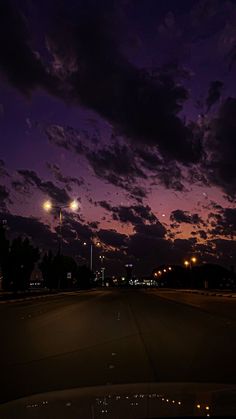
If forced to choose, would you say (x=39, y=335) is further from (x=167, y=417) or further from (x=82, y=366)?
(x=167, y=417)

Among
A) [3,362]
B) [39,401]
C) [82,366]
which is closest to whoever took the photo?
[39,401]

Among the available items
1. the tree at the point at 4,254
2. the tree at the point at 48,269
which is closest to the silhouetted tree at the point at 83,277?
the tree at the point at 48,269

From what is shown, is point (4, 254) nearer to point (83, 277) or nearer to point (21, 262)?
point (21, 262)

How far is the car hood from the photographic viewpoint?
198 inches

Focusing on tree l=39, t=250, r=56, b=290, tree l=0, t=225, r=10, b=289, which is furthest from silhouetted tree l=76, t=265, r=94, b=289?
tree l=0, t=225, r=10, b=289

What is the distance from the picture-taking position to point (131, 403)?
5586mm

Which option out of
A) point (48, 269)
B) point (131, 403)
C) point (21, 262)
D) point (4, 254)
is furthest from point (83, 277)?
point (131, 403)

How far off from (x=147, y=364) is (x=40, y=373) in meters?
2.38

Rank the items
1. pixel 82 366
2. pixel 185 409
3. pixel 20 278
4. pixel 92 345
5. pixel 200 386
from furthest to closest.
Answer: pixel 20 278
pixel 92 345
pixel 82 366
pixel 200 386
pixel 185 409

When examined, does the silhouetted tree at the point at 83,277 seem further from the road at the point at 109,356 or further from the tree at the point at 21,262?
the road at the point at 109,356

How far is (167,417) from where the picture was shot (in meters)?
4.78

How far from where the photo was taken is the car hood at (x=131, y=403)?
5.02m

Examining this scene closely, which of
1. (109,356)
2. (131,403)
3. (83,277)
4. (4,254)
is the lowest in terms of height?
(131,403)

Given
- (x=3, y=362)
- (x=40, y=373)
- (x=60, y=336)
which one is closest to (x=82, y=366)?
(x=40, y=373)
